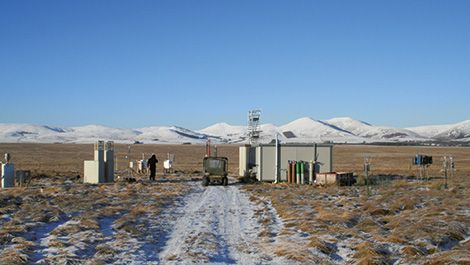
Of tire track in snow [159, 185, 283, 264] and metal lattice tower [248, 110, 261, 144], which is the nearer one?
tire track in snow [159, 185, 283, 264]

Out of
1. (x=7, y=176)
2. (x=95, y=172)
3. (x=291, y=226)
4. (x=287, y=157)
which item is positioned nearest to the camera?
(x=291, y=226)

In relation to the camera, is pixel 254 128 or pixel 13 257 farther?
pixel 254 128

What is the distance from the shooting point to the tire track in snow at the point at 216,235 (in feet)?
34.4

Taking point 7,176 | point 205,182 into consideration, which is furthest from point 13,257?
point 7,176

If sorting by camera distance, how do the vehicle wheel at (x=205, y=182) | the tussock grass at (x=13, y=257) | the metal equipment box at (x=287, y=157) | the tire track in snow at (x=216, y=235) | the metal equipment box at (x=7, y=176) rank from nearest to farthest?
the tussock grass at (x=13, y=257) → the tire track in snow at (x=216, y=235) → the metal equipment box at (x=7, y=176) → the vehicle wheel at (x=205, y=182) → the metal equipment box at (x=287, y=157)

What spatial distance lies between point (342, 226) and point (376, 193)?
385 inches

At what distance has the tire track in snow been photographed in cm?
1049

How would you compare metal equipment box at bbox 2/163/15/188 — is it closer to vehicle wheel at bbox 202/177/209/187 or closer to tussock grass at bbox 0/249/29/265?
vehicle wheel at bbox 202/177/209/187

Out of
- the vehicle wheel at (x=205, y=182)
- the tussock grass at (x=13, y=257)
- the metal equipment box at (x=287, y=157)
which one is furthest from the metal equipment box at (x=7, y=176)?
the tussock grass at (x=13, y=257)

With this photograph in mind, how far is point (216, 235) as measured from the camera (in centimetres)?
1299

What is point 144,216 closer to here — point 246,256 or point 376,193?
point 246,256

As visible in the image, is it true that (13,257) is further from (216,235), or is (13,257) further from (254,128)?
(254,128)

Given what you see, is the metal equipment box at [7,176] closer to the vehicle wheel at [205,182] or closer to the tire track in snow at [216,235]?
the vehicle wheel at [205,182]

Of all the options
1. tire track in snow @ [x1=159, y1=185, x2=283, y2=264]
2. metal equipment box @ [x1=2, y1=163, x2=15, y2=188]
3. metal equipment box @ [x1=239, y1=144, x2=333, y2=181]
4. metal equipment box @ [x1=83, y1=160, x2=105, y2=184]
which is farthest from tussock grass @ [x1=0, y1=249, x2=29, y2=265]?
metal equipment box @ [x1=239, y1=144, x2=333, y2=181]
